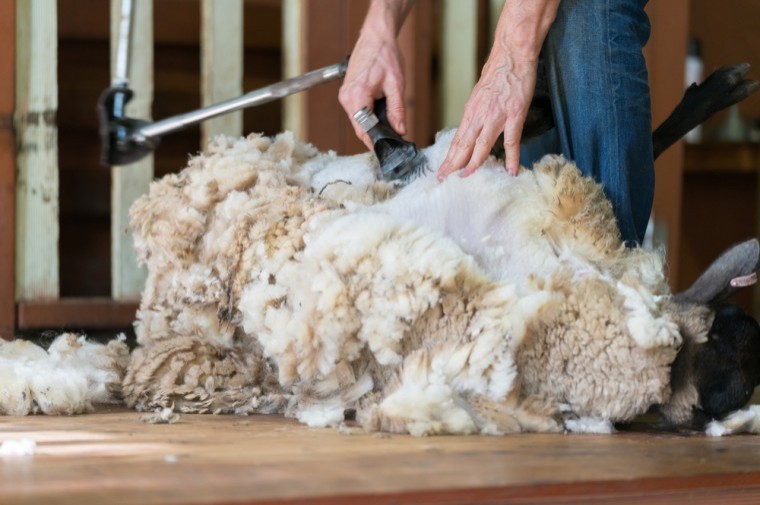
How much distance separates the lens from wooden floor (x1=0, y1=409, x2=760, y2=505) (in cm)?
93

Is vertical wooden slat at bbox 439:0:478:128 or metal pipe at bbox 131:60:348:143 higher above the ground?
vertical wooden slat at bbox 439:0:478:128

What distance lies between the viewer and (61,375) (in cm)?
140

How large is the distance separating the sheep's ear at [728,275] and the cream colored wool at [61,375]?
Result: 0.86m

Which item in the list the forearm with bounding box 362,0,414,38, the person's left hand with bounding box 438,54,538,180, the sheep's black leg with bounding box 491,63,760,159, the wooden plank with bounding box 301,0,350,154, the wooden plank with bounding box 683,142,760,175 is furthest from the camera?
the wooden plank with bounding box 683,142,760,175

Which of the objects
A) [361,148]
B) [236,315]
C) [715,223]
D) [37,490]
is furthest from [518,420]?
[715,223]

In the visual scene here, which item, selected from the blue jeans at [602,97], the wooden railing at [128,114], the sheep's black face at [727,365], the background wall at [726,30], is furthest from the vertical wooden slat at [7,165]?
the background wall at [726,30]

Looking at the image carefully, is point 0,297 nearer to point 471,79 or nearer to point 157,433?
point 157,433

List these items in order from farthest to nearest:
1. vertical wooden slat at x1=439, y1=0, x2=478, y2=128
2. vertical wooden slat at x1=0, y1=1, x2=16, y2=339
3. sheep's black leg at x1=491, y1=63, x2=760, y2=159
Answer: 1. vertical wooden slat at x1=439, y1=0, x2=478, y2=128
2. vertical wooden slat at x1=0, y1=1, x2=16, y2=339
3. sheep's black leg at x1=491, y1=63, x2=760, y2=159

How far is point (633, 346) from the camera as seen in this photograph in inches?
50.0

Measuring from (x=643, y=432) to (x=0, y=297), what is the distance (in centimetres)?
142

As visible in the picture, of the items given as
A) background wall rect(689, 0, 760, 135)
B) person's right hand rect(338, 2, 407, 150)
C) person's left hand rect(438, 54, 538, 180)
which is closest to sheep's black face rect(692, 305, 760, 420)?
person's left hand rect(438, 54, 538, 180)

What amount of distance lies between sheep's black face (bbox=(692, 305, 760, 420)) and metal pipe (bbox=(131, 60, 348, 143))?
0.84 meters

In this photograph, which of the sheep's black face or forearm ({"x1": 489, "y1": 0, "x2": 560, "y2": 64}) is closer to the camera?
the sheep's black face

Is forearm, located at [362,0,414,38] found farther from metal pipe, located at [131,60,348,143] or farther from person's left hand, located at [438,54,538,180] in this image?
person's left hand, located at [438,54,538,180]
